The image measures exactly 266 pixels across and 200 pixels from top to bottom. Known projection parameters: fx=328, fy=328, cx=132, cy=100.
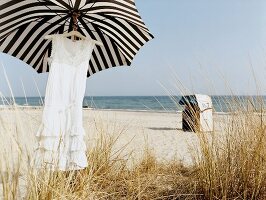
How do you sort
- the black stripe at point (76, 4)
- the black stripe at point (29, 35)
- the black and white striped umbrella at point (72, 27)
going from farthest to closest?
the black stripe at point (29, 35)
the black and white striped umbrella at point (72, 27)
the black stripe at point (76, 4)

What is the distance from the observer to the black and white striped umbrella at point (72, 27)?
3342 mm

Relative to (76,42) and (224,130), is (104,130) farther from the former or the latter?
(224,130)

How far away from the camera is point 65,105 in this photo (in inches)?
115

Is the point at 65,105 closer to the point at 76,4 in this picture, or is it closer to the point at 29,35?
the point at 76,4

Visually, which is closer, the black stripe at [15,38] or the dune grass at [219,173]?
the dune grass at [219,173]

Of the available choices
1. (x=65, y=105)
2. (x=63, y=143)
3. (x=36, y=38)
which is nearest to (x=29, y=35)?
(x=36, y=38)

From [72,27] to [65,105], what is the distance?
33.3 inches

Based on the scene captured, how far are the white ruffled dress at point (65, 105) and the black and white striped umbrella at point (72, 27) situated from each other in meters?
0.42

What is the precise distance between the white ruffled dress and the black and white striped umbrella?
0.42 meters

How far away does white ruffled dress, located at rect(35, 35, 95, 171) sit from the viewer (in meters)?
2.81

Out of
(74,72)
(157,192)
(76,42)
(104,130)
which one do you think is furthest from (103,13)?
(157,192)

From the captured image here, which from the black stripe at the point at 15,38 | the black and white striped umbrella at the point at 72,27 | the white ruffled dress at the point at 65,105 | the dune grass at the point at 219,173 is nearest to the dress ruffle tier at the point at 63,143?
the white ruffled dress at the point at 65,105

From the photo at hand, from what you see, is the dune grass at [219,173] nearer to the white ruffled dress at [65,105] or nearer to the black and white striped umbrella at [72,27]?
the white ruffled dress at [65,105]

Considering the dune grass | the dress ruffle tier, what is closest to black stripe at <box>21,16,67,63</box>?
the dress ruffle tier
